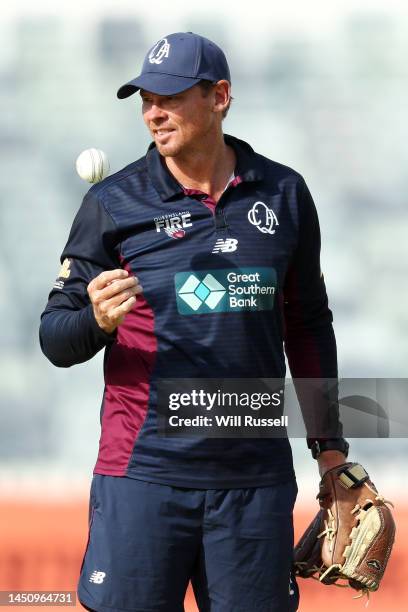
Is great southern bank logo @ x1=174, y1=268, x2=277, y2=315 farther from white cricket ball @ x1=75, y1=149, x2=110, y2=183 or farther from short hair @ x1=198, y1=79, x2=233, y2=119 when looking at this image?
white cricket ball @ x1=75, y1=149, x2=110, y2=183

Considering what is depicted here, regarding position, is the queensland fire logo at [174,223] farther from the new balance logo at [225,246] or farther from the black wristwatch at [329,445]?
the black wristwatch at [329,445]

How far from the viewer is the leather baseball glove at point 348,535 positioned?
3117 millimetres

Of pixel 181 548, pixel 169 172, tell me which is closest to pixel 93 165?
pixel 169 172

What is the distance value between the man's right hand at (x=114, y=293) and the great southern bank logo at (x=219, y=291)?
24 cm

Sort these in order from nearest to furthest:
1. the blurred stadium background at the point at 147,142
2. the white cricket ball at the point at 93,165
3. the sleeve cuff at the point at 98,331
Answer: the sleeve cuff at the point at 98,331 < the white cricket ball at the point at 93,165 < the blurred stadium background at the point at 147,142

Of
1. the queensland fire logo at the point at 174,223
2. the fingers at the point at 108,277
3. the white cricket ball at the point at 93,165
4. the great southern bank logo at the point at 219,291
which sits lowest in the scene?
the great southern bank logo at the point at 219,291

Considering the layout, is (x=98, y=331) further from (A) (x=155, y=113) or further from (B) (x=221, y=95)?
(B) (x=221, y=95)

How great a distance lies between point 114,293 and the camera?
2.66m

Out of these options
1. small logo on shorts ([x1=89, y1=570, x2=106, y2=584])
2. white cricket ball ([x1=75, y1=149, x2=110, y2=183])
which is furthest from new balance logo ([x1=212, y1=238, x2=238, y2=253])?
white cricket ball ([x1=75, y1=149, x2=110, y2=183])

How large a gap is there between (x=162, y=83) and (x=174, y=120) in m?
0.09

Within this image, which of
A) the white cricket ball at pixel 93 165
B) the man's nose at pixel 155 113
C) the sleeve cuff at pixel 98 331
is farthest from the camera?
the white cricket ball at pixel 93 165

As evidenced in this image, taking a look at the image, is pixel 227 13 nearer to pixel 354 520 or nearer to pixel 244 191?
pixel 244 191

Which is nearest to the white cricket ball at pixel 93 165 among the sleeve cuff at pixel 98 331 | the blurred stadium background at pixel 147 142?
the sleeve cuff at pixel 98 331

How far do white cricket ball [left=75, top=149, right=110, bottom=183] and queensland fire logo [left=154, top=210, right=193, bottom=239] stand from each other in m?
0.97
